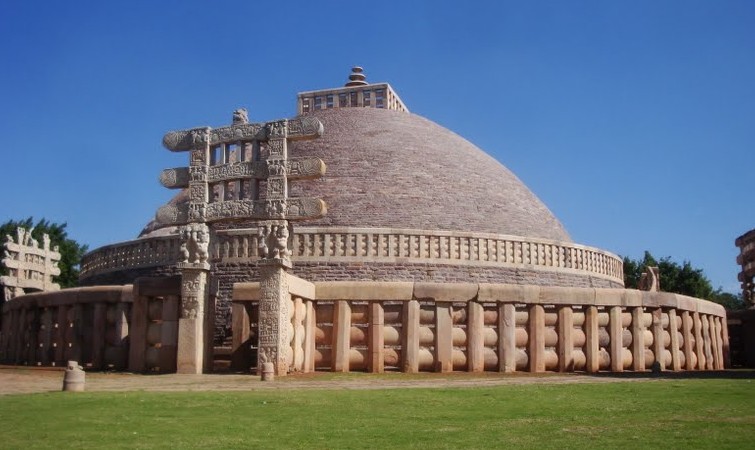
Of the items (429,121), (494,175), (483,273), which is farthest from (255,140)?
(429,121)

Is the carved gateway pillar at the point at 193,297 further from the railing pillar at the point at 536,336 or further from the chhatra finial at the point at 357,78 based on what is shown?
the chhatra finial at the point at 357,78

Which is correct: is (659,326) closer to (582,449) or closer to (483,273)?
(483,273)

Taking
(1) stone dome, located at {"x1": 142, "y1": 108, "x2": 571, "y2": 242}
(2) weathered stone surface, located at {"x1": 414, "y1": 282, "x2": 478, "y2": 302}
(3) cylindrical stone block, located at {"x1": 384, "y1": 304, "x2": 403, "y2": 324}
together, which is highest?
(1) stone dome, located at {"x1": 142, "y1": 108, "x2": 571, "y2": 242}

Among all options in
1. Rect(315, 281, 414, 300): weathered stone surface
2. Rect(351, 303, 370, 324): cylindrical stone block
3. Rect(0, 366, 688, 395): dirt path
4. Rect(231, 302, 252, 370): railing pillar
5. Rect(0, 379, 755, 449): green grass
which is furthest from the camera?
Rect(351, 303, 370, 324): cylindrical stone block

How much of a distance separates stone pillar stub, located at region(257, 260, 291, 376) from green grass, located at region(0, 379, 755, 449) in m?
3.36

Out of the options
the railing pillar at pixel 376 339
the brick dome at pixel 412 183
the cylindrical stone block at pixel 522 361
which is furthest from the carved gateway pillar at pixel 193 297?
the brick dome at pixel 412 183

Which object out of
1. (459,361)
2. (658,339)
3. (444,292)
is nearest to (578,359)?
(658,339)

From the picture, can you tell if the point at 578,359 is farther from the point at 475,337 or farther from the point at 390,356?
the point at 390,356

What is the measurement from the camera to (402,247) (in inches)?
820

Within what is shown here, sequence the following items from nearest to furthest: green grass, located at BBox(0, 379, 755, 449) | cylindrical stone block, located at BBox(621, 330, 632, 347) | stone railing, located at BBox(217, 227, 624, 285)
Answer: green grass, located at BBox(0, 379, 755, 449) < cylindrical stone block, located at BBox(621, 330, 632, 347) < stone railing, located at BBox(217, 227, 624, 285)

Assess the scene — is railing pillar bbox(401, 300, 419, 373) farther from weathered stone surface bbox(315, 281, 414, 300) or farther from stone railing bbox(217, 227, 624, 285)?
stone railing bbox(217, 227, 624, 285)

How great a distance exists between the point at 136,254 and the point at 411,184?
8.54 meters

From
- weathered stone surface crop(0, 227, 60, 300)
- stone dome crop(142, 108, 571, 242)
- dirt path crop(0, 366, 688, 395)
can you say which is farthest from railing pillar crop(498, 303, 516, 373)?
weathered stone surface crop(0, 227, 60, 300)

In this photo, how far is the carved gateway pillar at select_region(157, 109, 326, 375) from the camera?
13.9m
